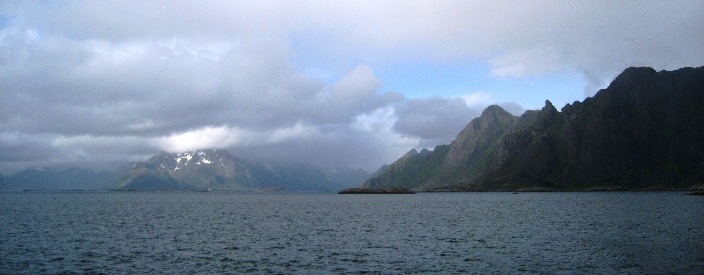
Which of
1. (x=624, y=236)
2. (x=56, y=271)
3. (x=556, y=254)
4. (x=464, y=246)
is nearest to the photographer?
(x=56, y=271)

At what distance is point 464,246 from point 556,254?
42.6 feet

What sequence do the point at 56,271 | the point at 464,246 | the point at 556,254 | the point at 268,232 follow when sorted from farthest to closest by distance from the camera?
the point at 268,232
the point at 464,246
the point at 556,254
the point at 56,271

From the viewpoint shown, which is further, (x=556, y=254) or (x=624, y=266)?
(x=556, y=254)

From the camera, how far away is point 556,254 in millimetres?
59969

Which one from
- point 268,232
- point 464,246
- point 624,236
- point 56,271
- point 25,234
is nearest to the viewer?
point 56,271

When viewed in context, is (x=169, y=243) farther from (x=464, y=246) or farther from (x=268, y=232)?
(x=464, y=246)

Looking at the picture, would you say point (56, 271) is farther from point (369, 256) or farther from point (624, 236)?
point (624, 236)

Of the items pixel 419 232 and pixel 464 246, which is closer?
pixel 464 246

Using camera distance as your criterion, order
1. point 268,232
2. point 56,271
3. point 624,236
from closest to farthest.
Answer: point 56,271 → point 624,236 → point 268,232

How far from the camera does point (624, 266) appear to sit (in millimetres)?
50906

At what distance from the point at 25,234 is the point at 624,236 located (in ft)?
326

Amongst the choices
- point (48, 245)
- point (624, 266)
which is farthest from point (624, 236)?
point (48, 245)

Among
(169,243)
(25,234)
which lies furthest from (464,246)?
(25,234)

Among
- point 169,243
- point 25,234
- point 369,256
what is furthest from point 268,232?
point 25,234
